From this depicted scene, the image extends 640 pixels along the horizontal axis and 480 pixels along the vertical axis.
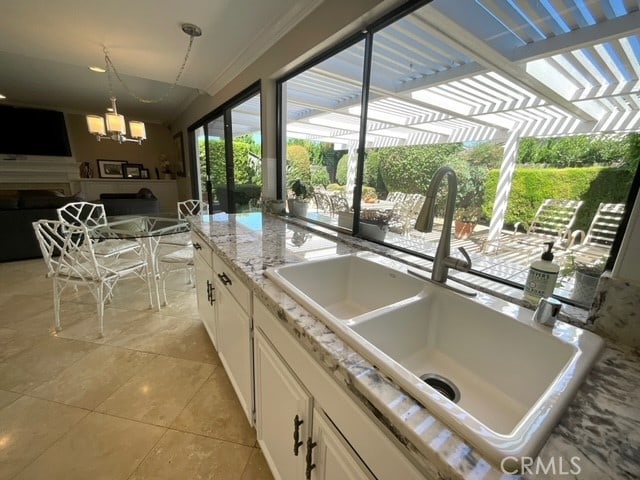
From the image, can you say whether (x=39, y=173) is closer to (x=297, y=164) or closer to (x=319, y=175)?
(x=297, y=164)

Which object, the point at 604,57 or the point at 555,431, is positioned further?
the point at 604,57

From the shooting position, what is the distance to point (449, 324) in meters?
0.87

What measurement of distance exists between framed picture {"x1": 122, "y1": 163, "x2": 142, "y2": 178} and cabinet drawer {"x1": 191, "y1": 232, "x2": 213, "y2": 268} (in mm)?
5964

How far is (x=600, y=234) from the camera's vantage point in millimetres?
874

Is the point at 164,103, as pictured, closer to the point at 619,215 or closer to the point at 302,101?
the point at 302,101

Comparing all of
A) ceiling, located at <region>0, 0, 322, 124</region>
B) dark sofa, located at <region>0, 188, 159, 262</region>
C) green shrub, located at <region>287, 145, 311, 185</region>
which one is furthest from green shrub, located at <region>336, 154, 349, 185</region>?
dark sofa, located at <region>0, 188, 159, 262</region>

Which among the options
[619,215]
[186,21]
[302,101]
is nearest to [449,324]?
[619,215]

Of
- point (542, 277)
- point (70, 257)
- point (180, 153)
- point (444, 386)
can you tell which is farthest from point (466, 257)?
point (180, 153)

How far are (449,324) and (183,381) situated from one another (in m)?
1.56

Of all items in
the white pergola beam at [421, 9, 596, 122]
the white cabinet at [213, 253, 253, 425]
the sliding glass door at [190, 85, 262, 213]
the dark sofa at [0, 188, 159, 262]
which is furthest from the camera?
the dark sofa at [0, 188, 159, 262]

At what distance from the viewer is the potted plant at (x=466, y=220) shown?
4.90ft

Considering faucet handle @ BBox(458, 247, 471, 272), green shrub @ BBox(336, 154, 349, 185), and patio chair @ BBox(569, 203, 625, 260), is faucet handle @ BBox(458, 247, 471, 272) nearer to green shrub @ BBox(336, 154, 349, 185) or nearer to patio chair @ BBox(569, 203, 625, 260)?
patio chair @ BBox(569, 203, 625, 260)

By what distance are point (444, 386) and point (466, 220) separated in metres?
1.04

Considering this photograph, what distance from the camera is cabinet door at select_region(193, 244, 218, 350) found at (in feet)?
5.19
